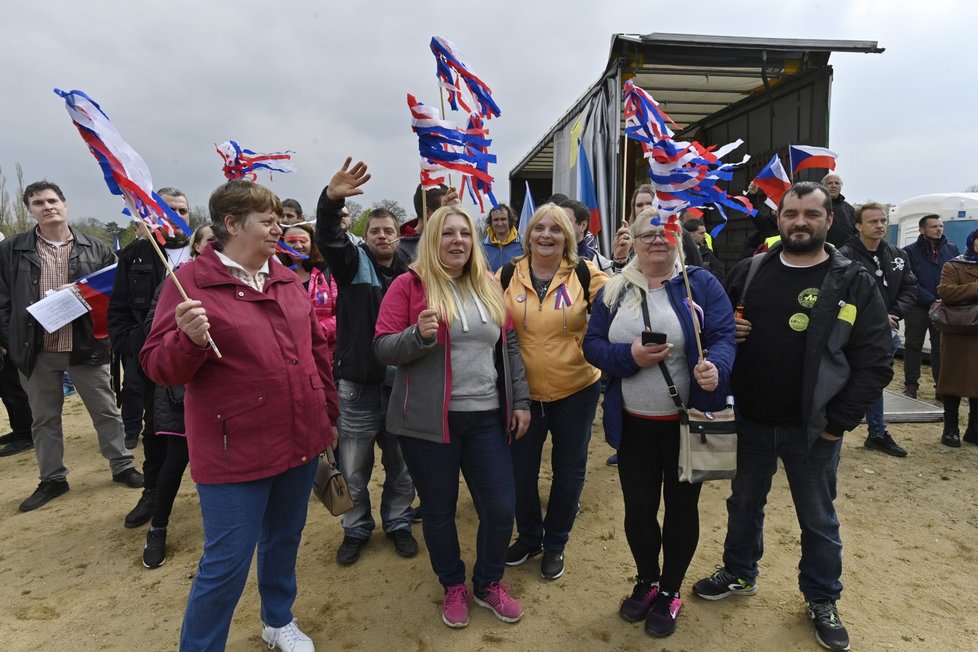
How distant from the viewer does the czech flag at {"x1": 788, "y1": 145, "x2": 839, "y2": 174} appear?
A: 4.41 metres

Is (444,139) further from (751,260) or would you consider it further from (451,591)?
(451,591)

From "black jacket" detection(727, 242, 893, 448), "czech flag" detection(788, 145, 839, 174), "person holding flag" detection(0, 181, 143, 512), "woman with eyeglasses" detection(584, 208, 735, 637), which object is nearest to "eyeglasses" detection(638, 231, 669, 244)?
"woman with eyeglasses" detection(584, 208, 735, 637)

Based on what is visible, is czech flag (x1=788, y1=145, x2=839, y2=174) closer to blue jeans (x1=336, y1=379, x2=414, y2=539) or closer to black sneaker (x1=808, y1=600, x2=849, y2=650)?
black sneaker (x1=808, y1=600, x2=849, y2=650)

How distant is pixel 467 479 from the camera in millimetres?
2623

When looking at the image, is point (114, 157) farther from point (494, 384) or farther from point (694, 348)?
point (694, 348)

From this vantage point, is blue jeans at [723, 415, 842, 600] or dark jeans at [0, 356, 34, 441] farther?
dark jeans at [0, 356, 34, 441]

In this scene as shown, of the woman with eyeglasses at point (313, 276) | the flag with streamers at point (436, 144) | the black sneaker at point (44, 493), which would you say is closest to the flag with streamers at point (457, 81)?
the flag with streamers at point (436, 144)

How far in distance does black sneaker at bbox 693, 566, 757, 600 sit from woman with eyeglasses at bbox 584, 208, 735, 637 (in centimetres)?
26

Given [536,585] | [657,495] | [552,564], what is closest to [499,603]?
[536,585]

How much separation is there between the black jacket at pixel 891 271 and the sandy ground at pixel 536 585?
5.02ft

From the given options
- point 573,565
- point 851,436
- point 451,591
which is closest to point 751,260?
point 573,565

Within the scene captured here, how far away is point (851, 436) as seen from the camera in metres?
5.34

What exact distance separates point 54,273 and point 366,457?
3061mm

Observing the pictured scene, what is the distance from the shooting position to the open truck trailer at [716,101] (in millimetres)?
6082
